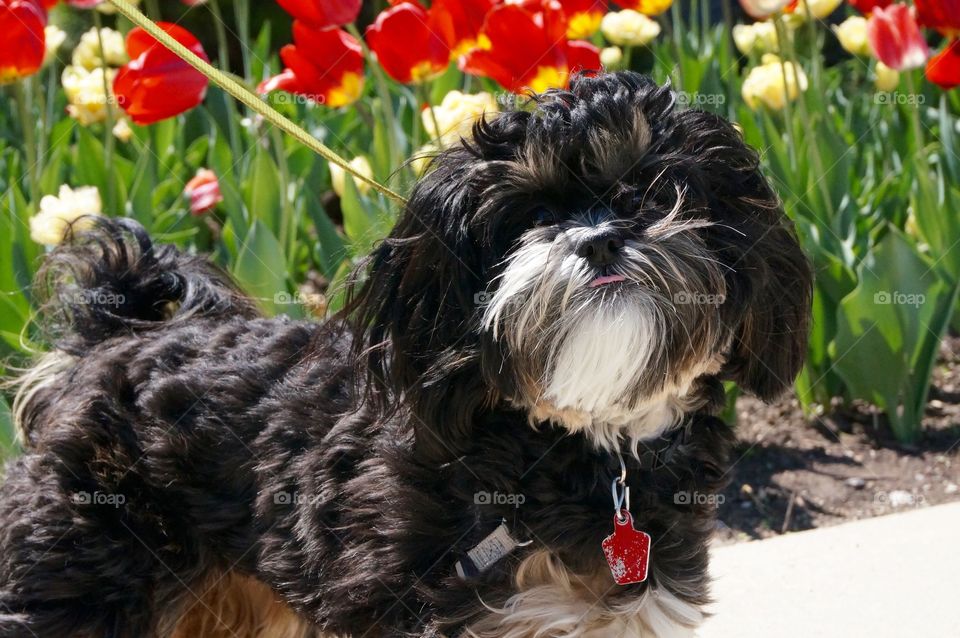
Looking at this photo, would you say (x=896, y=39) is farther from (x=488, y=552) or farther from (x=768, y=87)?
(x=488, y=552)

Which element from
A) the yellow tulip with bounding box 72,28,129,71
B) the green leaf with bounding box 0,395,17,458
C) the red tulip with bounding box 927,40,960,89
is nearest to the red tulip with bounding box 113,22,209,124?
the green leaf with bounding box 0,395,17,458

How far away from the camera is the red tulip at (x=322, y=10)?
3.68 metres

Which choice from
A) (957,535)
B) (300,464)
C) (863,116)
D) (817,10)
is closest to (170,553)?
(300,464)

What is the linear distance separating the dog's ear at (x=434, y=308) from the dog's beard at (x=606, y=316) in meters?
0.10

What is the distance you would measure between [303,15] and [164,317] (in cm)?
119

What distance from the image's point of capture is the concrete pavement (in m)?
3.07

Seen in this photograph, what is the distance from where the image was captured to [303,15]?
370 centimetres

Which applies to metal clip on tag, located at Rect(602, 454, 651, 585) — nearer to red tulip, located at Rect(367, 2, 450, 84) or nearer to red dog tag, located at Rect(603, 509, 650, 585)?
red dog tag, located at Rect(603, 509, 650, 585)

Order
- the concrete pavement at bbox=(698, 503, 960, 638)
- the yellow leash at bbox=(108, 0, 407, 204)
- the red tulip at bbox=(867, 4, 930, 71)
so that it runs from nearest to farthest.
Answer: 1. the yellow leash at bbox=(108, 0, 407, 204)
2. the concrete pavement at bbox=(698, 503, 960, 638)
3. the red tulip at bbox=(867, 4, 930, 71)

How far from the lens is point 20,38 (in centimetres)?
388

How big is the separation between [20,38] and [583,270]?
8.84 feet

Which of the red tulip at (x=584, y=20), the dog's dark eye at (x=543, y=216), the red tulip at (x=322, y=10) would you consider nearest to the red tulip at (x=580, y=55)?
the red tulip at (x=584, y=20)

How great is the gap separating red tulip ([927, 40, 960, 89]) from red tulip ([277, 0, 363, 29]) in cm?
225

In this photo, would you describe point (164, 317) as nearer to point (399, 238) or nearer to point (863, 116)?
point (399, 238)
